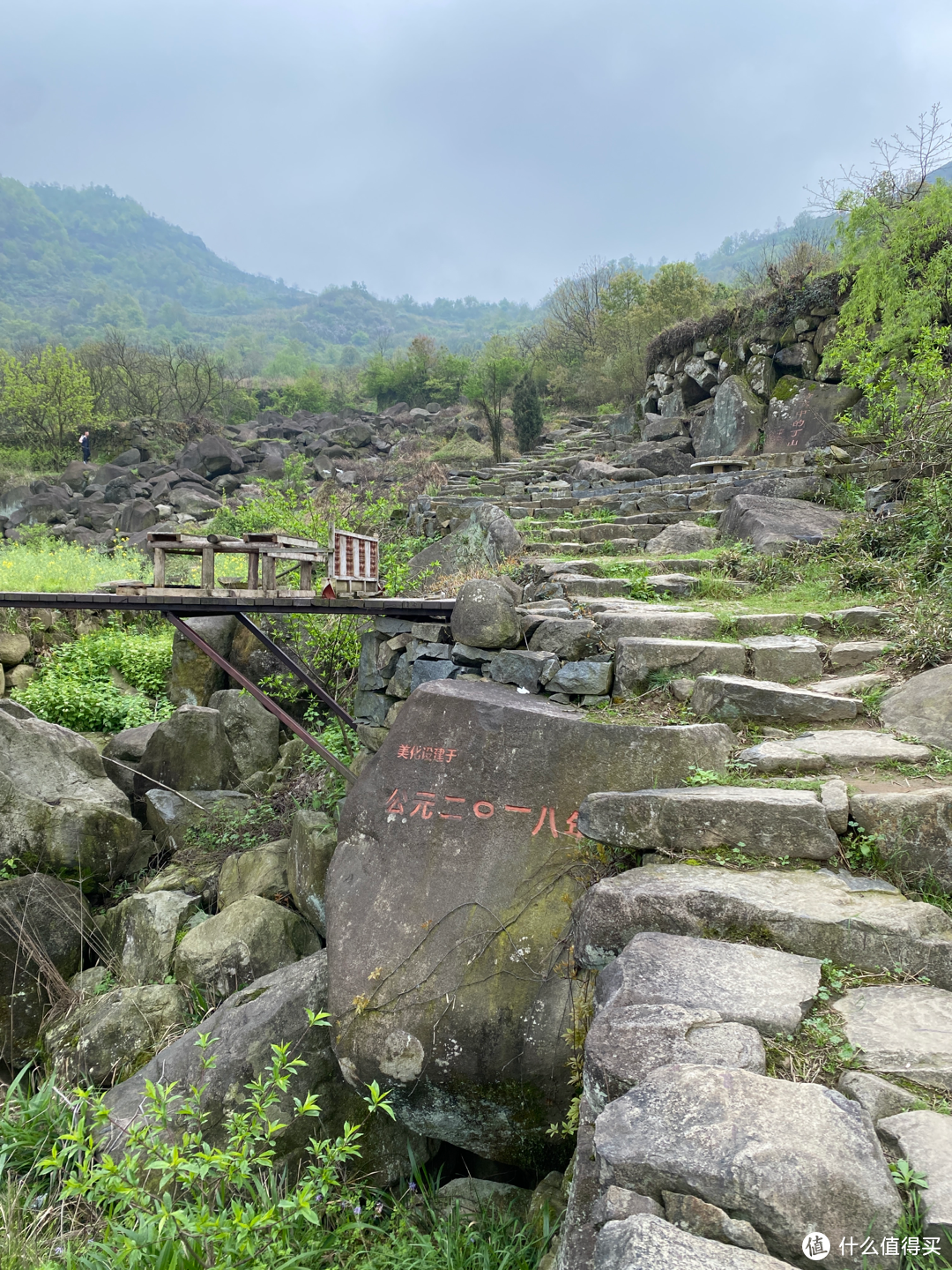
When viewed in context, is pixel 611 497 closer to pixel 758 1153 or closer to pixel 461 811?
pixel 461 811

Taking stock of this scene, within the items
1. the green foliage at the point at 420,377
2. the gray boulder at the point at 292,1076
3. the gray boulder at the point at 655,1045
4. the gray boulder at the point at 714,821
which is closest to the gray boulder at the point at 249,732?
the gray boulder at the point at 292,1076

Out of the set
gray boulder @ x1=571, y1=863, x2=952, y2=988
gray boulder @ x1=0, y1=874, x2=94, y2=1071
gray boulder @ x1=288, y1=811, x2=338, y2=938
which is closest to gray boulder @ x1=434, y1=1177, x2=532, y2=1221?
gray boulder @ x1=571, y1=863, x2=952, y2=988

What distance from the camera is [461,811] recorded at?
3.98m

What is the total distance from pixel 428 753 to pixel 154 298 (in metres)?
132

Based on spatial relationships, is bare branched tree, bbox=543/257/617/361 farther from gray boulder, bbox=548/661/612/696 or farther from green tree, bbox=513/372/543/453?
gray boulder, bbox=548/661/612/696

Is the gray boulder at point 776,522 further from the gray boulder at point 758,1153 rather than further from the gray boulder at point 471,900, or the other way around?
the gray boulder at point 758,1153

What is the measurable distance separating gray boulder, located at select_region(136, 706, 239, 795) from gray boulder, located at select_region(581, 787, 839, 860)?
5475 mm

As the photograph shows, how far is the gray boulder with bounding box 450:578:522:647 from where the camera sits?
4910 mm

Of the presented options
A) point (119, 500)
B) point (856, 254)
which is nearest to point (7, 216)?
point (119, 500)

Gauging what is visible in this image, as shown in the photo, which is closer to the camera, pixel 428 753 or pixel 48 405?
pixel 428 753

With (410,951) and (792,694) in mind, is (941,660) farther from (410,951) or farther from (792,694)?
(410,951)

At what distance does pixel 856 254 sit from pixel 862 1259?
11.4m

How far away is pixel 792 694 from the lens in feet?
12.8

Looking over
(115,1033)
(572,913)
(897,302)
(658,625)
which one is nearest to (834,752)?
(572,913)
